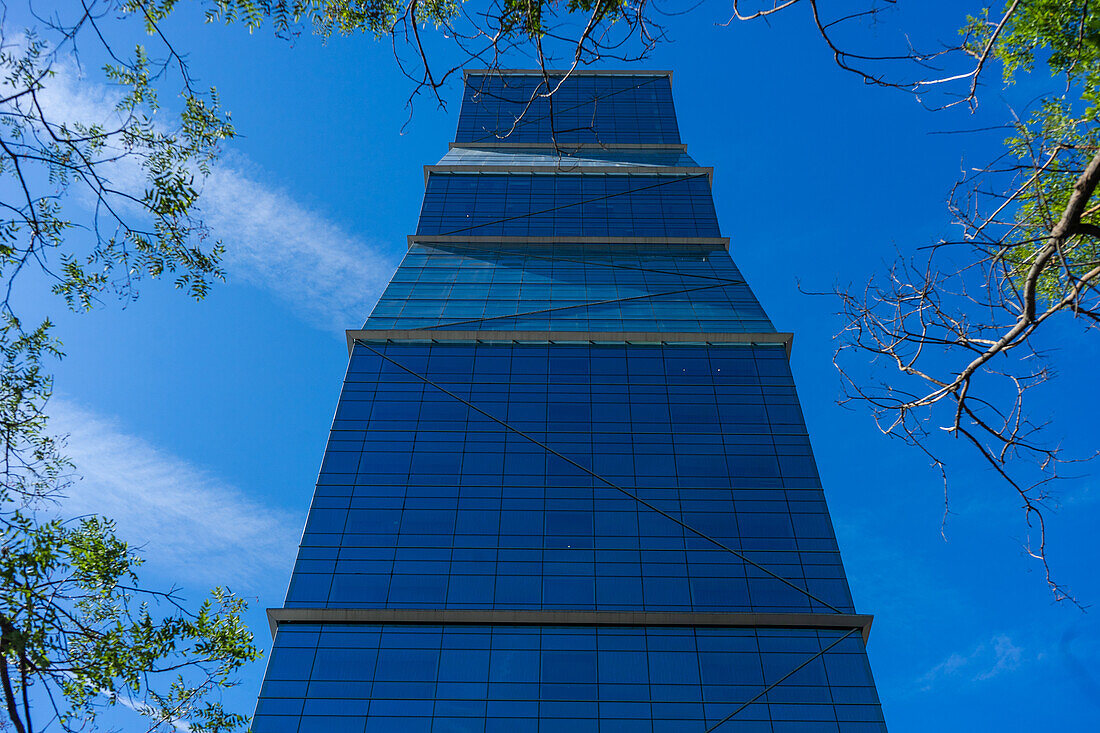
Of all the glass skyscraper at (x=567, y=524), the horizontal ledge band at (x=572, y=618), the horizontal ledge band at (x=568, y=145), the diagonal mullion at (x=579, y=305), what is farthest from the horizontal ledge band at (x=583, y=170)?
the horizontal ledge band at (x=572, y=618)

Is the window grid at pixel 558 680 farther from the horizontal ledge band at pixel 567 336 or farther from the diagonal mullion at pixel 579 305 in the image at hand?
the diagonal mullion at pixel 579 305

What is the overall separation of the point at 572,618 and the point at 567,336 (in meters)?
14.7

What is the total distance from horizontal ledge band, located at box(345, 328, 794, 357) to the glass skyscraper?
0.11 metres

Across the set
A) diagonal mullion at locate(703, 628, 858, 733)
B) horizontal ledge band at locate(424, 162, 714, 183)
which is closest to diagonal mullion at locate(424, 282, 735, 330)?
horizontal ledge band at locate(424, 162, 714, 183)

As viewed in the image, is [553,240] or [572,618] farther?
[553,240]

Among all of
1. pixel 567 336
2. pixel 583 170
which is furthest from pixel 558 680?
pixel 583 170

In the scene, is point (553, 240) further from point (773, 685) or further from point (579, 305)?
point (773, 685)

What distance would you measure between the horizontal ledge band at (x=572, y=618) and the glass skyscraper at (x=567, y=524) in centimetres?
7

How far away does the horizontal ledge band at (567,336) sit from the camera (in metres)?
37.4

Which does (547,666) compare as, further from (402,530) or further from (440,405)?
(440,405)

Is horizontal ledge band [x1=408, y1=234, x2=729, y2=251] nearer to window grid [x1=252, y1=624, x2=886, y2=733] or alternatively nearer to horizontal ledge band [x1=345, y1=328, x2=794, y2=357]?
horizontal ledge band [x1=345, y1=328, x2=794, y2=357]

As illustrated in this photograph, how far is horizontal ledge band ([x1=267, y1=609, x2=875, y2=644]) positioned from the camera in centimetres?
2656

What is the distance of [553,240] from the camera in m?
46.7

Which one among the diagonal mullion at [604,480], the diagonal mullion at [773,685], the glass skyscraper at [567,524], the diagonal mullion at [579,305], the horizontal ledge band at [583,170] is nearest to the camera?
the diagonal mullion at [773,685]
